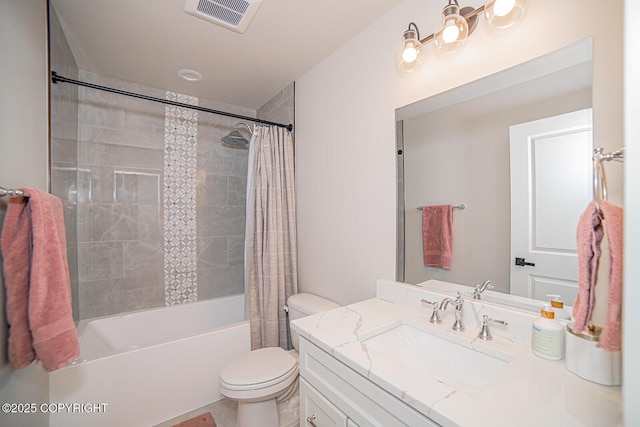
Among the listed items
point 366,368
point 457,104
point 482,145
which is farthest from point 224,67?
point 366,368

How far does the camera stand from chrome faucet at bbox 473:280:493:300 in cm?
107

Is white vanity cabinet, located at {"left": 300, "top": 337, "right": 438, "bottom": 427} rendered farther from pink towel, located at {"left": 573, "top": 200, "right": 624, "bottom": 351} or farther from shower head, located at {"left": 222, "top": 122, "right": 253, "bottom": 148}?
shower head, located at {"left": 222, "top": 122, "right": 253, "bottom": 148}

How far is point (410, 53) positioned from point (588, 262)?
1.06 metres

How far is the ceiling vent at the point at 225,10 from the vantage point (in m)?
1.32

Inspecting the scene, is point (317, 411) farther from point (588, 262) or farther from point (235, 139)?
point (235, 139)

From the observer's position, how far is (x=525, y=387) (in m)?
0.67

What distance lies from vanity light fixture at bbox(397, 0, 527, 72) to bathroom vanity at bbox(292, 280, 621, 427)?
107cm

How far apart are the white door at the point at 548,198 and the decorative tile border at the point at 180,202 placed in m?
2.46

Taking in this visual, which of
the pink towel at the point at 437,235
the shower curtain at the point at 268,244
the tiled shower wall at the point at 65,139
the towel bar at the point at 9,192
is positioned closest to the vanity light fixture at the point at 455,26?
the pink towel at the point at 437,235

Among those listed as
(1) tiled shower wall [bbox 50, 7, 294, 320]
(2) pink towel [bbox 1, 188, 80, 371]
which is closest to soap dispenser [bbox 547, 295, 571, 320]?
(2) pink towel [bbox 1, 188, 80, 371]

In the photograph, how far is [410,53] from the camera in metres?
1.21

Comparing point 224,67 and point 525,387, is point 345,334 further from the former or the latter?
point 224,67

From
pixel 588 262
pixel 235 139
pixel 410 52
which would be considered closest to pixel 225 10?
pixel 410 52

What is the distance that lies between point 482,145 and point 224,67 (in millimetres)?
1838
